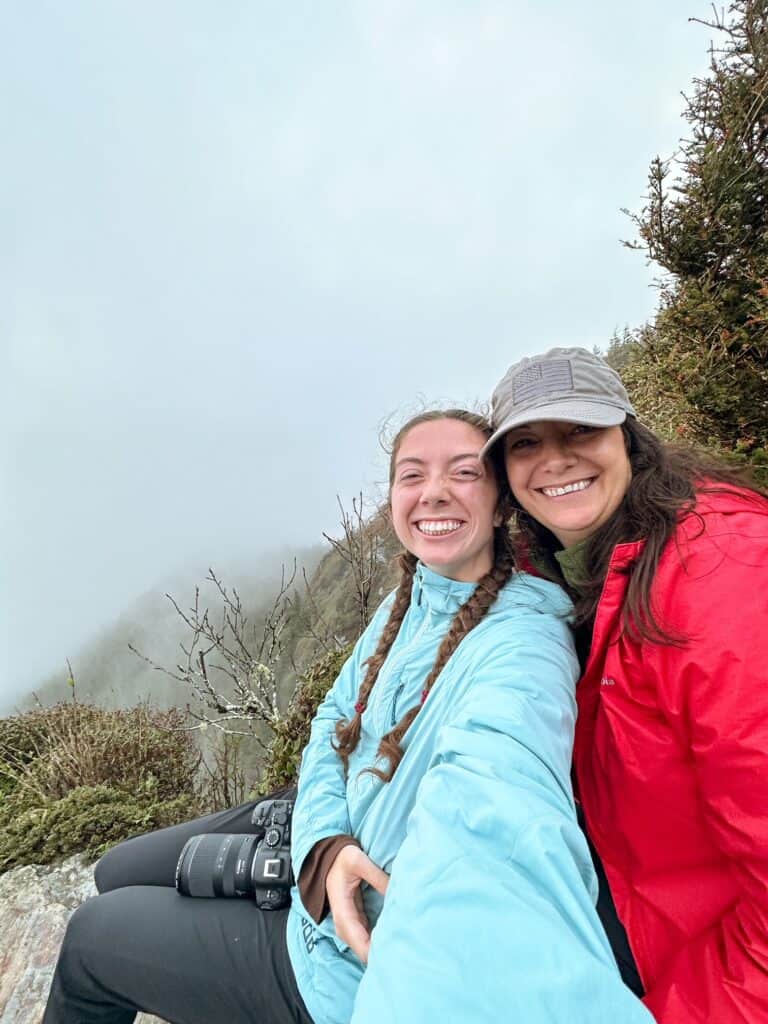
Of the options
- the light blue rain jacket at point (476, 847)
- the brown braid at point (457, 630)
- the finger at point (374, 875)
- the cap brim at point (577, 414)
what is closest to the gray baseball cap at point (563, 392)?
the cap brim at point (577, 414)

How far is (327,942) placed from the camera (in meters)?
1.31

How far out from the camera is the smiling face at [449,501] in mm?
1662

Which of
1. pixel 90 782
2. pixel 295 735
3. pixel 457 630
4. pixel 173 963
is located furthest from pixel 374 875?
pixel 90 782

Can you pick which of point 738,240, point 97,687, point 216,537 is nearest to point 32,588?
point 216,537

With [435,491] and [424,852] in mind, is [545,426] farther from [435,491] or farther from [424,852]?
[424,852]

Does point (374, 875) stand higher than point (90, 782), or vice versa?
point (374, 875)

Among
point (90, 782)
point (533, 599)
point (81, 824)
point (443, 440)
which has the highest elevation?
point (443, 440)

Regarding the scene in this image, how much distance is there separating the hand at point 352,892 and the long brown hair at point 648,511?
0.94m

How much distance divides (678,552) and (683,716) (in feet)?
1.21

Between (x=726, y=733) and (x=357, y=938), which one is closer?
(x=726, y=733)

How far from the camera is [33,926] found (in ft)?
9.17

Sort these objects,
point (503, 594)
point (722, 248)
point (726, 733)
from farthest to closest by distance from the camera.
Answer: point (722, 248) → point (503, 594) → point (726, 733)

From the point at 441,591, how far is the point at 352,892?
0.93m

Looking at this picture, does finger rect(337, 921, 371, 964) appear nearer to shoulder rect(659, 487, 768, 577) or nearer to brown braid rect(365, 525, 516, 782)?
brown braid rect(365, 525, 516, 782)
